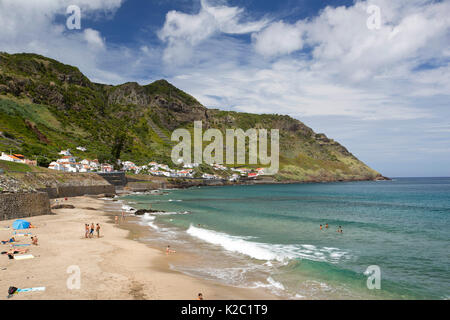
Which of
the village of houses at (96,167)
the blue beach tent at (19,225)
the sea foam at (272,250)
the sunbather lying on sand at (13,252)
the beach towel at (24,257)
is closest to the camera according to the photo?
the sunbather lying on sand at (13,252)

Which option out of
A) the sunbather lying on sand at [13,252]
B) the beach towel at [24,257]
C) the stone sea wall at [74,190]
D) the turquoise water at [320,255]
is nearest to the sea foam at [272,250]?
the turquoise water at [320,255]

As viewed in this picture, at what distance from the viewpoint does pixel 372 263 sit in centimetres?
2128

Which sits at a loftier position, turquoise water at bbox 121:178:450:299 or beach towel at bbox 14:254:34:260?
beach towel at bbox 14:254:34:260

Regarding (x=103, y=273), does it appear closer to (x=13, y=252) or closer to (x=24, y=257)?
(x=24, y=257)

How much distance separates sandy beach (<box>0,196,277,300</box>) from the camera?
13.3m

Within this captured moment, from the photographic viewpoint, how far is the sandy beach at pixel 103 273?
43.7 ft

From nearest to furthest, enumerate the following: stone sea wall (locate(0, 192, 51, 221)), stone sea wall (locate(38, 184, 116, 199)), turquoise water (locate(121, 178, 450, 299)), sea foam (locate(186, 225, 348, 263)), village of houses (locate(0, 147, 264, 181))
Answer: turquoise water (locate(121, 178, 450, 299)) → sea foam (locate(186, 225, 348, 263)) → stone sea wall (locate(0, 192, 51, 221)) → stone sea wall (locate(38, 184, 116, 199)) → village of houses (locate(0, 147, 264, 181))

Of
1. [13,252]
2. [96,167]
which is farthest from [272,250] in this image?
[96,167]

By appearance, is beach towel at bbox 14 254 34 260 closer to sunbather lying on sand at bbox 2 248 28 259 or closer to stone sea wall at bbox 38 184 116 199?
sunbather lying on sand at bbox 2 248 28 259

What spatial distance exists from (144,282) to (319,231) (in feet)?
82.1

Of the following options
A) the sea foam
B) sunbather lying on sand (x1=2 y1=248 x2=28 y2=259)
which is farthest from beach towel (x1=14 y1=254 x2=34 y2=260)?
the sea foam

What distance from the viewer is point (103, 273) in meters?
16.2

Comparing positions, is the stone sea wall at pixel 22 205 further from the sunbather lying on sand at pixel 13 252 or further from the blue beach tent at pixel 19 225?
the sunbather lying on sand at pixel 13 252
